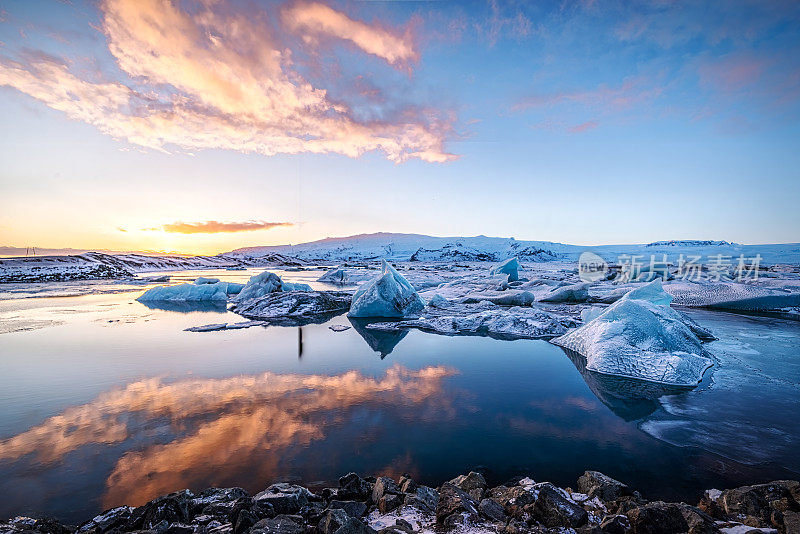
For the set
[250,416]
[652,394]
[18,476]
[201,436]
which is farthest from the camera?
[652,394]

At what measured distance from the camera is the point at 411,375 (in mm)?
4707

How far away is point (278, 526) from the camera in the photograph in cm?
172

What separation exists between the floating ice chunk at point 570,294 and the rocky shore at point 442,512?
1120 cm

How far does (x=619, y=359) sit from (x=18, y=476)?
20.6 ft

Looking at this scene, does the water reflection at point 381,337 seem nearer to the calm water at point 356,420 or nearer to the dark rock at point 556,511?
the calm water at point 356,420

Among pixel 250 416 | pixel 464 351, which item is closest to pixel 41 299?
pixel 250 416

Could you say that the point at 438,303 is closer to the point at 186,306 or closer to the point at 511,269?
the point at 186,306

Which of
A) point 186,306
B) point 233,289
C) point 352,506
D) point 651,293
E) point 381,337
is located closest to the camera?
point 352,506

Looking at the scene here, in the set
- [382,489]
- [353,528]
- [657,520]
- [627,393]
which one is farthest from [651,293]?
[353,528]

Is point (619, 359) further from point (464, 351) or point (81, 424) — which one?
point (81, 424)

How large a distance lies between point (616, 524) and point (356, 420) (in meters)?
2.17

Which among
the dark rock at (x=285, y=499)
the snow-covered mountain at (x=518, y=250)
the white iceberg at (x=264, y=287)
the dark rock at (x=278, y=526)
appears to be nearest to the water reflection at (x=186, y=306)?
the white iceberg at (x=264, y=287)

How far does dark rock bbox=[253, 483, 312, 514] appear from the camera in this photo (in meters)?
1.95

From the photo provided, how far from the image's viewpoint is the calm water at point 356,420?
2.50m
